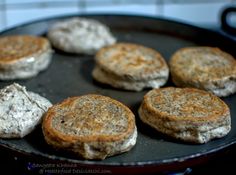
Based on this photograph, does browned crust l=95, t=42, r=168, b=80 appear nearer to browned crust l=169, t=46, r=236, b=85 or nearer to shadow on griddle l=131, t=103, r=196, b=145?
browned crust l=169, t=46, r=236, b=85

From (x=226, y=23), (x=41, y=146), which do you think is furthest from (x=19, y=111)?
(x=226, y=23)

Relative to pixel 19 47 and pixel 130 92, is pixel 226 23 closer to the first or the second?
pixel 130 92

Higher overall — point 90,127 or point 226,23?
point 226,23

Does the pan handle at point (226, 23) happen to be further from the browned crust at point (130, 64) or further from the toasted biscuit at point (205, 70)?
the browned crust at point (130, 64)

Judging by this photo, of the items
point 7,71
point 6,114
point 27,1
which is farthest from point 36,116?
point 27,1

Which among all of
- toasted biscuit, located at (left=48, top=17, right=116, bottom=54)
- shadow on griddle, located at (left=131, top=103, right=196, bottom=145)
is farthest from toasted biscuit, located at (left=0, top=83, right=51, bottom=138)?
toasted biscuit, located at (left=48, top=17, right=116, bottom=54)

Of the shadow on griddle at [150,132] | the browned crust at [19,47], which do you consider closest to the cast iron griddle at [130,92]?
the shadow on griddle at [150,132]

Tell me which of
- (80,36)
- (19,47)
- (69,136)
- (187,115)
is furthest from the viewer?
(80,36)
